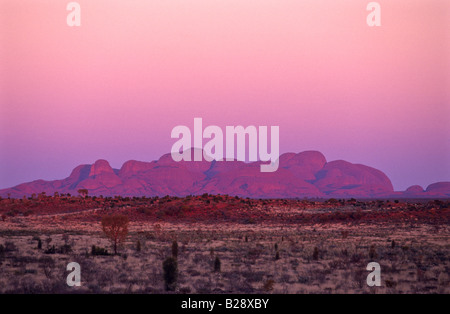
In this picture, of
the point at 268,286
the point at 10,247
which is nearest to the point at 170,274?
the point at 268,286

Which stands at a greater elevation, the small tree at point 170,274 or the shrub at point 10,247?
the small tree at point 170,274

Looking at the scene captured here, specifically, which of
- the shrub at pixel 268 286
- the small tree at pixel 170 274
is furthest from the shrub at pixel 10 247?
the shrub at pixel 268 286

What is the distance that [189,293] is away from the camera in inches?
527

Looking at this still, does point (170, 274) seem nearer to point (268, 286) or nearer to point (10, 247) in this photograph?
point (268, 286)

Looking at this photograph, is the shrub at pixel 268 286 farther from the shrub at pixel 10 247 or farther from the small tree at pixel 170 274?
the shrub at pixel 10 247

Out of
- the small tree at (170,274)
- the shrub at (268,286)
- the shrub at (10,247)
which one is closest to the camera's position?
the shrub at (268,286)

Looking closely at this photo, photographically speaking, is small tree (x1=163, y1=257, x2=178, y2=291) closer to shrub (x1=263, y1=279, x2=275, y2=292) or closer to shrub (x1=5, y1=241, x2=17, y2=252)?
shrub (x1=263, y1=279, x2=275, y2=292)

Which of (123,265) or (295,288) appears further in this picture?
(123,265)

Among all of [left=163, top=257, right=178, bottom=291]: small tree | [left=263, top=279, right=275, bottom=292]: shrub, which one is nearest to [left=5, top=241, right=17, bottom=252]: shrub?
[left=163, top=257, right=178, bottom=291]: small tree
